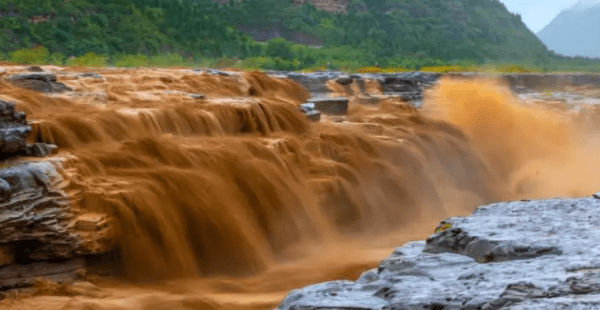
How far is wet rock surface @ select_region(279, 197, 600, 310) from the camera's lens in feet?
11.7

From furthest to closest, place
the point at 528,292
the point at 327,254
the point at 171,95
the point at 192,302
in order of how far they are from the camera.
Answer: the point at 171,95
the point at 327,254
the point at 192,302
the point at 528,292

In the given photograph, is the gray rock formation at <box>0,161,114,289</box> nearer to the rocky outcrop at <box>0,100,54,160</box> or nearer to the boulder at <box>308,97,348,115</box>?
the rocky outcrop at <box>0,100,54,160</box>

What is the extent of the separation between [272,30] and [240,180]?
3712cm

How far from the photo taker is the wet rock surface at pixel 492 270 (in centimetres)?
357

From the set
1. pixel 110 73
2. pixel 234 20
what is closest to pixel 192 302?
pixel 110 73

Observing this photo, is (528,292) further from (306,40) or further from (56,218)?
(306,40)

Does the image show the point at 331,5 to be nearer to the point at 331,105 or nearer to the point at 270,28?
the point at 270,28

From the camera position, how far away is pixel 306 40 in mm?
48594

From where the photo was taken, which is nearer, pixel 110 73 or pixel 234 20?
pixel 110 73

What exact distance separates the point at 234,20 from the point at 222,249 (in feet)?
121

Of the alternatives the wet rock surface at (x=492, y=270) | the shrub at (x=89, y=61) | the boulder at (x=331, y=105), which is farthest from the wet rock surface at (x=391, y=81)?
the wet rock surface at (x=492, y=270)

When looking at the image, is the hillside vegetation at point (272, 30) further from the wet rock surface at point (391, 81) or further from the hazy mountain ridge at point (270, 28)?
the wet rock surface at point (391, 81)

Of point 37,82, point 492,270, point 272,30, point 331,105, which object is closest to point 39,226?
point 37,82

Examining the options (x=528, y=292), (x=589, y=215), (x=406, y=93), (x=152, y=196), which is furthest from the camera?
(x=406, y=93)
